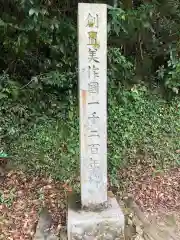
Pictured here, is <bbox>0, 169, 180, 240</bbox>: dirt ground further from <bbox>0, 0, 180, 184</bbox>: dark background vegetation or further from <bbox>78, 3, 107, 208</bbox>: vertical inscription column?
<bbox>78, 3, 107, 208</bbox>: vertical inscription column

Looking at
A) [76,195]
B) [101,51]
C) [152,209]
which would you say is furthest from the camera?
[152,209]

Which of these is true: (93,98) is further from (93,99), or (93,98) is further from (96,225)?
(96,225)

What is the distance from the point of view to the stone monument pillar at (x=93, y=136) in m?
2.67

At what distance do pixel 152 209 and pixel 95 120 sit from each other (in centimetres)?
165

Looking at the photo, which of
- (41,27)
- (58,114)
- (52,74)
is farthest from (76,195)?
(41,27)

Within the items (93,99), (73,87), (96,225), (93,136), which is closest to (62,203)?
(96,225)

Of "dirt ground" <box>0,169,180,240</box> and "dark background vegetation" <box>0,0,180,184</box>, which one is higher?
"dark background vegetation" <box>0,0,180,184</box>

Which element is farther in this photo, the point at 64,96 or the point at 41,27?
the point at 64,96

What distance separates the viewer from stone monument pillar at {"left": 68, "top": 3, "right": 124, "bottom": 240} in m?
2.67

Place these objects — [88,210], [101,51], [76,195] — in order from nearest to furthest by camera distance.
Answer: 1. [101,51]
2. [88,210]
3. [76,195]

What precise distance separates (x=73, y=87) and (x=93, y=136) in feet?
5.95

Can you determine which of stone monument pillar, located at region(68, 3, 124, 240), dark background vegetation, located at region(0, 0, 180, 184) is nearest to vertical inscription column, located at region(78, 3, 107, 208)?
stone monument pillar, located at region(68, 3, 124, 240)

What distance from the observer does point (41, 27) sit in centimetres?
385

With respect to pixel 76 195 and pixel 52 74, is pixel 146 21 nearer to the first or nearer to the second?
pixel 52 74
